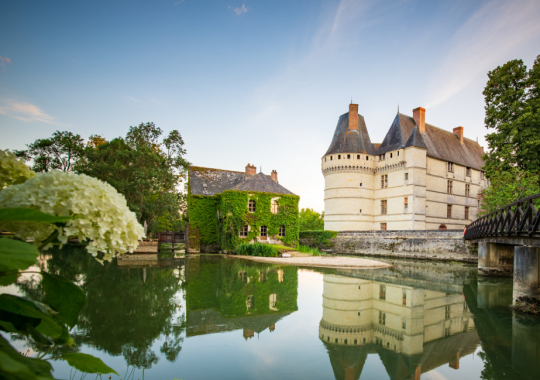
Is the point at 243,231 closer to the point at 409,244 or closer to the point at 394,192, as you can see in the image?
the point at 409,244

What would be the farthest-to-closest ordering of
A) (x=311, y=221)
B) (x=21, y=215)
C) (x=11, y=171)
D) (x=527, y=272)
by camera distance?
1. (x=311, y=221)
2. (x=527, y=272)
3. (x=11, y=171)
4. (x=21, y=215)

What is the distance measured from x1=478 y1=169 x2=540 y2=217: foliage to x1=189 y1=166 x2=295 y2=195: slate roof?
45.5ft

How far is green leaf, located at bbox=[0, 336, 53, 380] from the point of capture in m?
0.84

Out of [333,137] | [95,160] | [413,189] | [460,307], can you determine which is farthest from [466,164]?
[95,160]

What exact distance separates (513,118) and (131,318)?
75.0 ft

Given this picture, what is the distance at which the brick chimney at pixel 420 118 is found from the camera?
111 feet

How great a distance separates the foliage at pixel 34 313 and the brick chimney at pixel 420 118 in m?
36.8

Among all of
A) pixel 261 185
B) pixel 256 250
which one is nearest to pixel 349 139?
pixel 261 185

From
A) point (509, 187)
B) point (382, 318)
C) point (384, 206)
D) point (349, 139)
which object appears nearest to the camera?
point (382, 318)

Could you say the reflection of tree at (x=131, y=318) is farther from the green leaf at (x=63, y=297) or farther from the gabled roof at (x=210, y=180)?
the gabled roof at (x=210, y=180)

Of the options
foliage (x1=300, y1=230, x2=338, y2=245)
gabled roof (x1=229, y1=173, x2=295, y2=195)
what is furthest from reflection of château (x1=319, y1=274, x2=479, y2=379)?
foliage (x1=300, y1=230, x2=338, y2=245)

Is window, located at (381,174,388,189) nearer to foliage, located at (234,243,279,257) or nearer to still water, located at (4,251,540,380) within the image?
foliage, located at (234,243,279,257)

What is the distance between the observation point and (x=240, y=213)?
82.0ft

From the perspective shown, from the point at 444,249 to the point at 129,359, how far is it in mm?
22601
